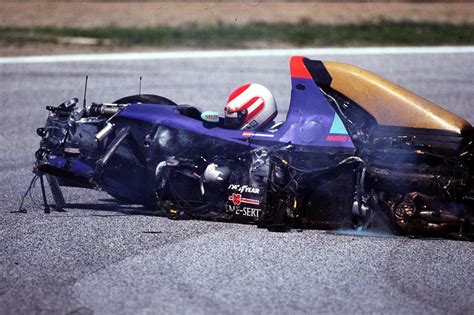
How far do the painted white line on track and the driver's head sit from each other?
9747mm

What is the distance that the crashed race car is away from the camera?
22.6 ft

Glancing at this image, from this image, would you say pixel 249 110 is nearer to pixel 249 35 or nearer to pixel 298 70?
pixel 298 70

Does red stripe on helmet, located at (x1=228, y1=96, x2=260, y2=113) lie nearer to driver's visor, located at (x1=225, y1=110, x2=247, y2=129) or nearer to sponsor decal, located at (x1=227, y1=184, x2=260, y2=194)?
driver's visor, located at (x1=225, y1=110, x2=247, y2=129)

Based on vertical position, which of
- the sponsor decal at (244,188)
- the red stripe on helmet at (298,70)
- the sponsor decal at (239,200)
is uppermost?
the red stripe on helmet at (298,70)

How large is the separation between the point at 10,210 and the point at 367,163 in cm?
320

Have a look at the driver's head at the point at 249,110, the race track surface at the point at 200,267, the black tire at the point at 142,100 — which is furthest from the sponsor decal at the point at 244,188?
the black tire at the point at 142,100

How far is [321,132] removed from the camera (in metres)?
7.26

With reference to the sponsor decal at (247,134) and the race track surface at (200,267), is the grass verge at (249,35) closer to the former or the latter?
the race track surface at (200,267)

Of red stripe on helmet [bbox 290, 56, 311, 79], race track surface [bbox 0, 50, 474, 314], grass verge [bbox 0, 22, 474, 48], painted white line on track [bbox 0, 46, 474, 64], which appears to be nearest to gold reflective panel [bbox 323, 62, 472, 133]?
red stripe on helmet [bbox 290, 56, 311, 79]

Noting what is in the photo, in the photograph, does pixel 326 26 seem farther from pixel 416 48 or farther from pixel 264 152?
pixel 264 152

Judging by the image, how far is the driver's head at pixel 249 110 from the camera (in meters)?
7.46

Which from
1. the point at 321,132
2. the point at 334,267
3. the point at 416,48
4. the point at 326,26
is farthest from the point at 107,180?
the point at 326,26

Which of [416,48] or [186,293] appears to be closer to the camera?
[186,293]

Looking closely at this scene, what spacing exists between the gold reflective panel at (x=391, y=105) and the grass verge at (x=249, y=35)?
36.3 feet
